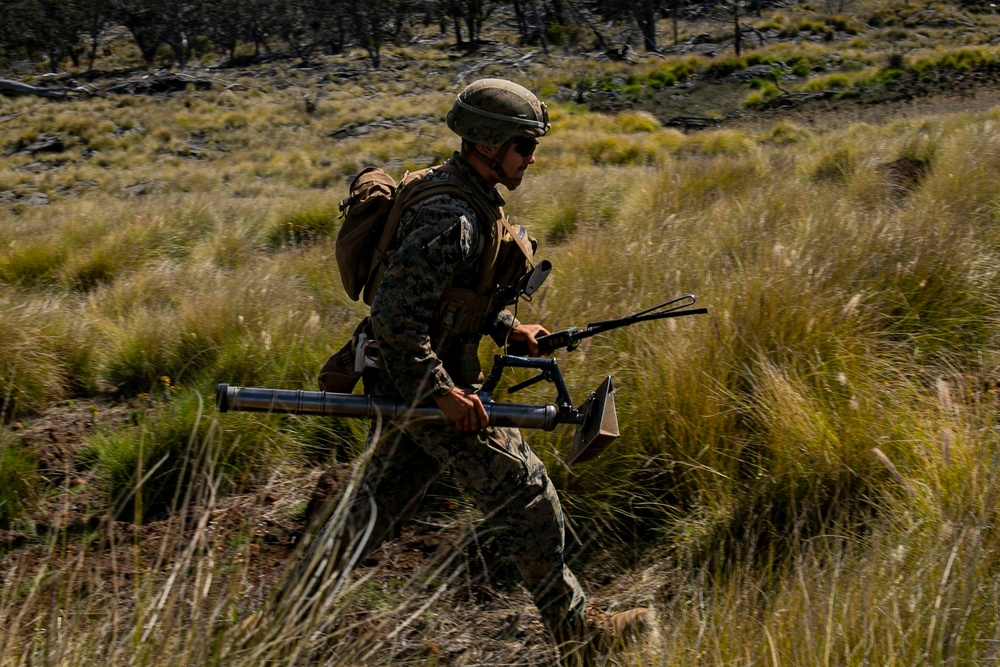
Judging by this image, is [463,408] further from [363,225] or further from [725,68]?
[725,68]

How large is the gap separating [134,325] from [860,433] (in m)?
4.20

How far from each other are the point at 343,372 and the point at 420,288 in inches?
23.1

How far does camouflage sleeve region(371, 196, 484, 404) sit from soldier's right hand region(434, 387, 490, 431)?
0.03 meters

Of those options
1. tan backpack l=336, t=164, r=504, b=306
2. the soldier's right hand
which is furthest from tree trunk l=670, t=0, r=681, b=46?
the soldier's right hand

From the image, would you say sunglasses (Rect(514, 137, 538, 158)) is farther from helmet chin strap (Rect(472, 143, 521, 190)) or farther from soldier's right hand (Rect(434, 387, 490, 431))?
soldier's right hand (Rect(434, 387, 490, 431))

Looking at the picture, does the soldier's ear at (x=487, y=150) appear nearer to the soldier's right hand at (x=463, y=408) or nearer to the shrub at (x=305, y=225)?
the soldier's right hand at (x=463, y=408)

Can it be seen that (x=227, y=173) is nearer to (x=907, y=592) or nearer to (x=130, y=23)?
(x=907, y=592)

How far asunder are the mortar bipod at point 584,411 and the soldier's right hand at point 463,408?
149 mm

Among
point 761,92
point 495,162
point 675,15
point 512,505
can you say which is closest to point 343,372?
point 512,505

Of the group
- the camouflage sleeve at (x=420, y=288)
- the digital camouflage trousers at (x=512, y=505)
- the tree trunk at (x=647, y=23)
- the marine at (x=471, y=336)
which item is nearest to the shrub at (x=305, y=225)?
the marine at (x=471, y=336)

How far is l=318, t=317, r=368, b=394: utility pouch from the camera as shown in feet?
9.89

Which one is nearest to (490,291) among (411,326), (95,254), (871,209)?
(411,326)

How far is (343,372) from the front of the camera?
303 centimetres

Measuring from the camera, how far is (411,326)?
8.53 ft
